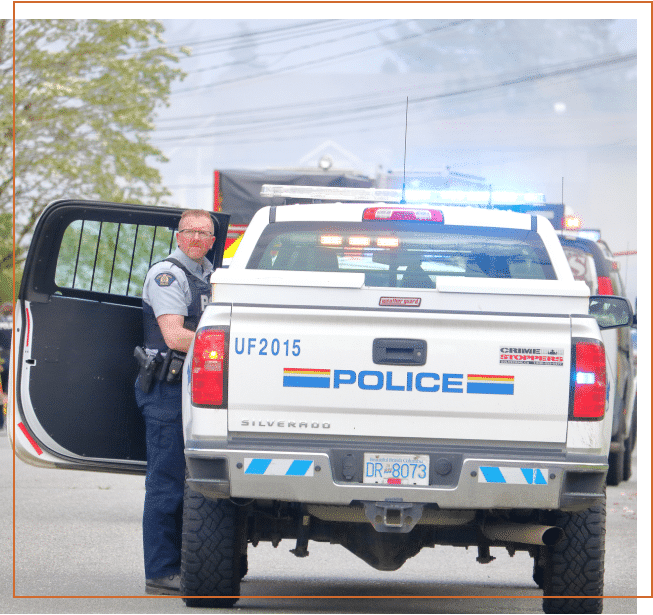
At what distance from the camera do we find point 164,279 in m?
7.07

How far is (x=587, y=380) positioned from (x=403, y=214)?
144 centimetres

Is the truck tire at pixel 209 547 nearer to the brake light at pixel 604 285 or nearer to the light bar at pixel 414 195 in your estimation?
the light bar at pixel 414 195

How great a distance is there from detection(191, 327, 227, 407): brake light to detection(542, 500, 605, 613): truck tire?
1.69 meters

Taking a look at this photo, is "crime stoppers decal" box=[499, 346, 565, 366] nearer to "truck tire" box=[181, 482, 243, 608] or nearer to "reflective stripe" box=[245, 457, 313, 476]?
"reflective stripe" box=[245, 457, 313, 476]

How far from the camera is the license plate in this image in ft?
18.8

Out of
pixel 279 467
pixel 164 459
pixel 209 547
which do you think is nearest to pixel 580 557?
pixel 279 467

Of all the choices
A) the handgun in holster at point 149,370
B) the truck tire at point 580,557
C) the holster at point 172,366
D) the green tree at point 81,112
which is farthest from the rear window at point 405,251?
the green tree at point 81,112

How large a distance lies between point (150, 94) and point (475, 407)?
2798 cm

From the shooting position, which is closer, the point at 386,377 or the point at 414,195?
the point at 386,377

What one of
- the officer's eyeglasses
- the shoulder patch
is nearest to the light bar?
the officer's eyeglasses

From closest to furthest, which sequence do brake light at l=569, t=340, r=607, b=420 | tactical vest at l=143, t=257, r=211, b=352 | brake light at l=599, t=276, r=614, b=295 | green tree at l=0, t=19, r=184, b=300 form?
brake light at l=569, t=340, r=607, b=420
tactical vest at l=143, t=257, r=211, b=352
brake light at l=599, t=276, r=614, b=295
green tree at l=0, t=19, r=184, b=300

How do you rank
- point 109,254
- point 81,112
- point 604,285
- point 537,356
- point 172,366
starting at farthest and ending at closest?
point 81,112 → point 604,285 → point 109,254 → point 172,366 → point 537,356

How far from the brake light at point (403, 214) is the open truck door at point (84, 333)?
130 cm

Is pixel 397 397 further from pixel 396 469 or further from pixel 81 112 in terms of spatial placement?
pixel 81 112
